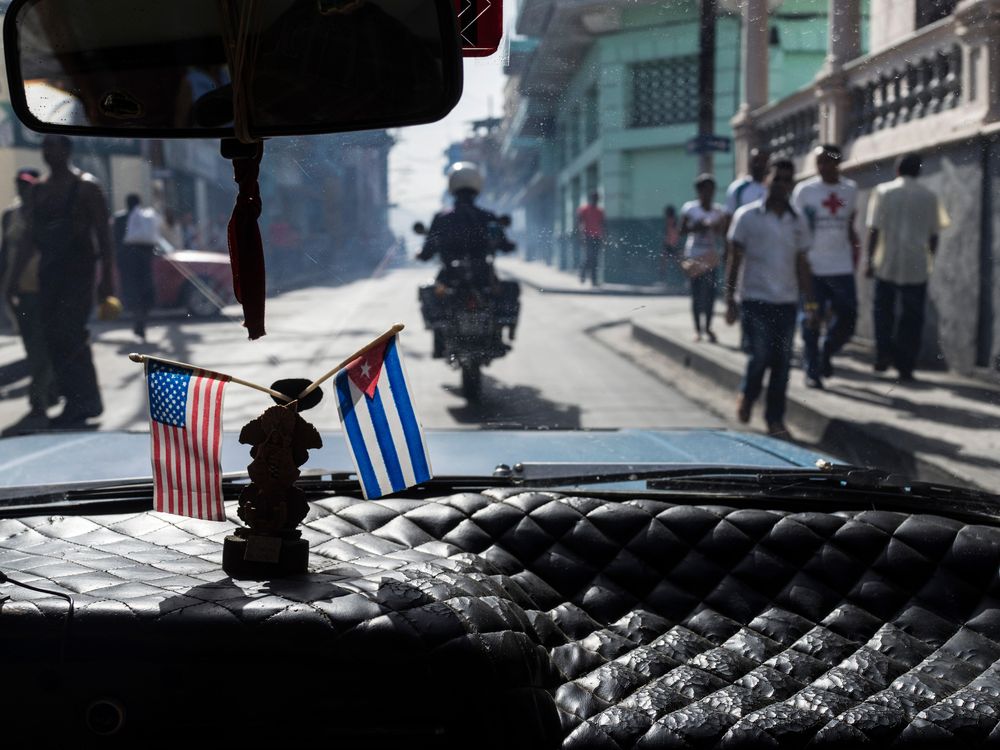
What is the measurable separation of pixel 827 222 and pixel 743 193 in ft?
2.93

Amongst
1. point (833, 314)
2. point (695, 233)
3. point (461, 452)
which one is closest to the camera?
point (461, 452)

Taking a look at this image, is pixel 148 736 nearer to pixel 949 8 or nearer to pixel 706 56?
pixel 706 56

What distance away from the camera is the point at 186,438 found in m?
1.59

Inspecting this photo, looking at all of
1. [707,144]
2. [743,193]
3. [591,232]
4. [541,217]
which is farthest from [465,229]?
[743,193]

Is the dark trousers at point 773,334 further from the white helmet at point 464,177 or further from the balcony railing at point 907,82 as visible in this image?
the white helmet at point 464,177

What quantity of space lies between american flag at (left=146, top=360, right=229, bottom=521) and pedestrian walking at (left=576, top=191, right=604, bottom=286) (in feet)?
3.02

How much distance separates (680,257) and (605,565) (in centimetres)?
93

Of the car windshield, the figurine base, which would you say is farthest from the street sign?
the figurine base

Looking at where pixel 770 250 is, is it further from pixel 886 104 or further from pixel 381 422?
pixel 381 422

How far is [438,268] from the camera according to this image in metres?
2.44

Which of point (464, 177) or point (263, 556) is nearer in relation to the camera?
point (263, 556)

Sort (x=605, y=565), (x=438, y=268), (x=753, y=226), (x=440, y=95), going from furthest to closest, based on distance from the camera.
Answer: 1. (x=753, y=226)
2. (x=438, y=268)
3. (x=605, y=565)
4. (x=440, y=95)

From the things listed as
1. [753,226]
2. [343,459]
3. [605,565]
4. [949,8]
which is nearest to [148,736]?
[605,565]

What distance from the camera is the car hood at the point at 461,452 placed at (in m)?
2.17
